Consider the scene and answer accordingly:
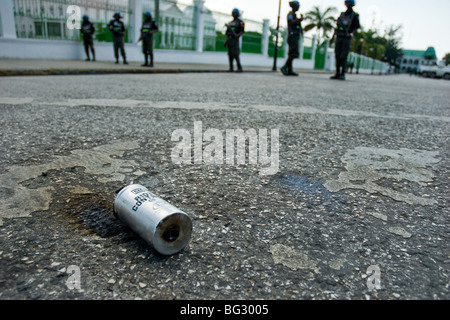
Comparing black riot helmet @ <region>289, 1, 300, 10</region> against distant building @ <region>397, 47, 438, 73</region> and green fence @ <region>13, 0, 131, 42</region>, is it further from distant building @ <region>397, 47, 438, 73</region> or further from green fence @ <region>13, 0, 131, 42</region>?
distant building @ <region>397, 47, 438, 73</region>

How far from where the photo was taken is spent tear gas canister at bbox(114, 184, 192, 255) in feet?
3.22

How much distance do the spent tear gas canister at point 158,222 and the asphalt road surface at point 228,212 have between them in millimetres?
47

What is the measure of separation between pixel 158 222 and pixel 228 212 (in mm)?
387

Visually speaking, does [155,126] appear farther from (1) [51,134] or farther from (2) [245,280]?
(2) [245,280]

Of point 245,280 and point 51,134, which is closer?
point 245,280

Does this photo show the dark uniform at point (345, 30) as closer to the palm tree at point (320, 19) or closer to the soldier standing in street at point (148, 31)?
the soldier standing in street at point (148, 31)

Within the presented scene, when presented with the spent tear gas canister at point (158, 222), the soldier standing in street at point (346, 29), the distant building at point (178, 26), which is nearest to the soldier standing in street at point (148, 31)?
the soldier standing in street at point (346, 29)

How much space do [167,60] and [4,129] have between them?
15133mm

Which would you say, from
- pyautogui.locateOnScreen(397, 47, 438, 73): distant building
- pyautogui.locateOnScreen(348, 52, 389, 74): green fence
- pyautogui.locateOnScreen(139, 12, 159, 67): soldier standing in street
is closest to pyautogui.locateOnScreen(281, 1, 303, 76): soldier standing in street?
pyautogui.locateOnScreen(139, 12, 159, 67): soldier standing in street

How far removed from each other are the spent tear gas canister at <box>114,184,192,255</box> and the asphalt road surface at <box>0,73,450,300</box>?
0.05m

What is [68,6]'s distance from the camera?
41.9 ft

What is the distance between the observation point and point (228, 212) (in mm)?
1299
